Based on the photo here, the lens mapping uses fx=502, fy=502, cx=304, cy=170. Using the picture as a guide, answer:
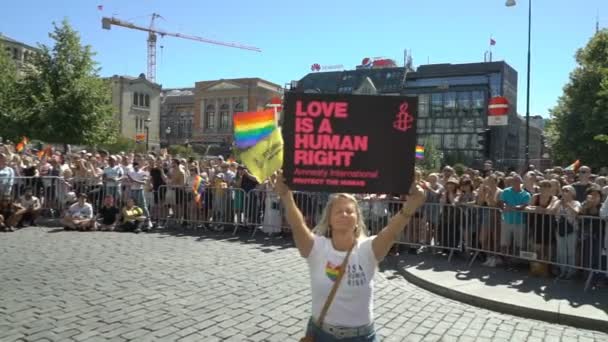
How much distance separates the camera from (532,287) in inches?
302

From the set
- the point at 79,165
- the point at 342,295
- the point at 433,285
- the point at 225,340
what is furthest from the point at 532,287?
the point at 79,165

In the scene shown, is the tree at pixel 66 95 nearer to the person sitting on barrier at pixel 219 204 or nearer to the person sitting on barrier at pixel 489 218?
the person sitting on barrier at pixel 219 204

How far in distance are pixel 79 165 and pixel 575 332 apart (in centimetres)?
1305

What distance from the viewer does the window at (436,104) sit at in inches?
3342

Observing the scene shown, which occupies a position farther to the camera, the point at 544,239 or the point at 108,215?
the point at 108,215

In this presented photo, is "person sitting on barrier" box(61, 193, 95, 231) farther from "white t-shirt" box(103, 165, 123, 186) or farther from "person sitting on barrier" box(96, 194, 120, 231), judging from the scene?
"white t-shirt" box(103, 165, 123, 186)

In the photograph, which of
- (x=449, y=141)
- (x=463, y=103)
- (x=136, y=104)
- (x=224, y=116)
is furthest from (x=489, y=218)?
(x=224, y=116)

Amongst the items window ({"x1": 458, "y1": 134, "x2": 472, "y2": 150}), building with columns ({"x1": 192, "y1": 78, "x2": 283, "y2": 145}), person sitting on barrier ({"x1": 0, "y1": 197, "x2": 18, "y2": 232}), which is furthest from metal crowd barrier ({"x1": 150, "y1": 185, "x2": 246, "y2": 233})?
building with columns ({"x1": 192, "y1": 78, "x2": 283, "y2": 145})

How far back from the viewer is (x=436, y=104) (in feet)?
279

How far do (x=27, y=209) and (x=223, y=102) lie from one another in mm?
107452

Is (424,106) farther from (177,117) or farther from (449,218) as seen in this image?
(449,218)

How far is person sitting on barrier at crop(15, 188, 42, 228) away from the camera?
12.6 meters

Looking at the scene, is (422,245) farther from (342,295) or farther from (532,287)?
(342,295)

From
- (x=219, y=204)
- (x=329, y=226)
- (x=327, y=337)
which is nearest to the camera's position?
(x=327, y=337)
